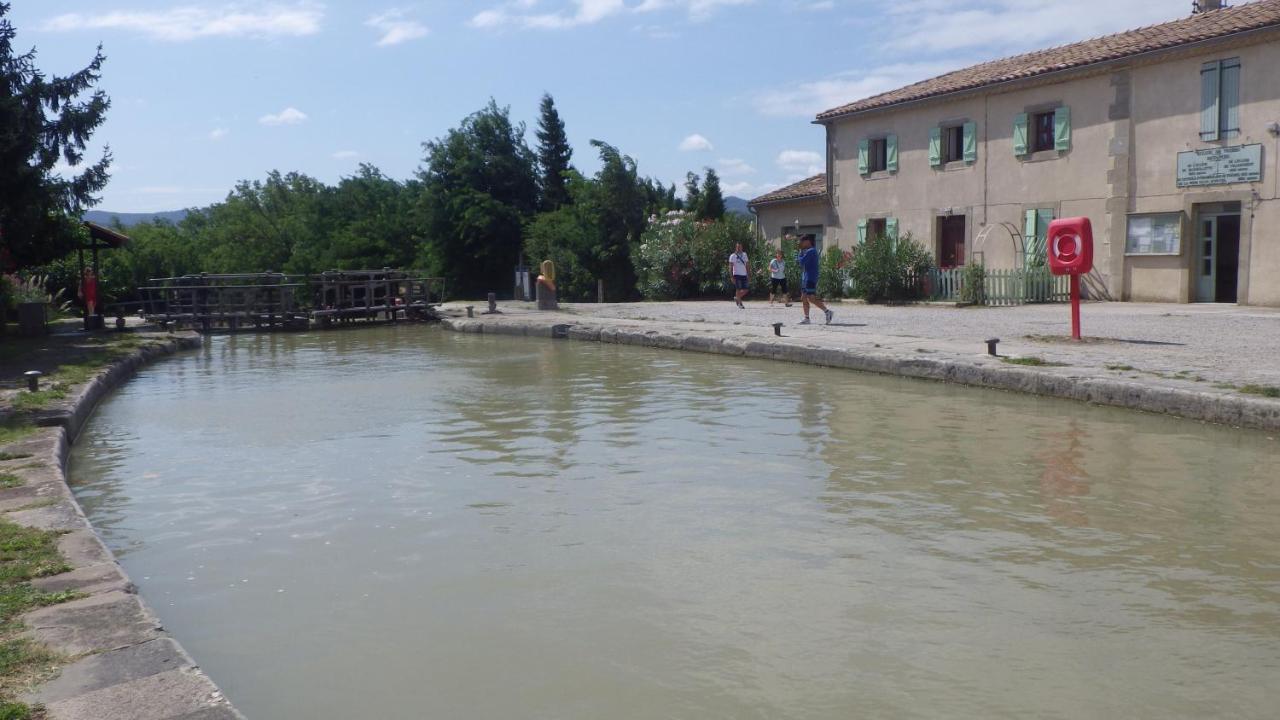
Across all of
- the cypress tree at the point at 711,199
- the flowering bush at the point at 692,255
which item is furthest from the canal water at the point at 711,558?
the cypress tree at the point at 711,199

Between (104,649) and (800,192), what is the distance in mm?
28726

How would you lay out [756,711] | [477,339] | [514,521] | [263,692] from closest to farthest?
[756,711]
[263,692]
[514,521]
[477,339]

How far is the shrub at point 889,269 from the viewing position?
24.1m

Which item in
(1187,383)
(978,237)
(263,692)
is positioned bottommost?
(263,692)

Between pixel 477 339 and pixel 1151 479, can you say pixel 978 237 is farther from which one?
pixel 1151 479

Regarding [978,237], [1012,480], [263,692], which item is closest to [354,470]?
[263,692]

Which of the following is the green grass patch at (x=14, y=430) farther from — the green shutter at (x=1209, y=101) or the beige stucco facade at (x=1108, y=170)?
the green shutter at (x=1209, y=101)

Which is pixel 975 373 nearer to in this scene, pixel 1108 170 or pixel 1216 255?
pixel 1216 255

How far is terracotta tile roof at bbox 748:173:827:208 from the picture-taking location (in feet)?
98.9

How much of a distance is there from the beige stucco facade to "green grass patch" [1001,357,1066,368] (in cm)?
1083

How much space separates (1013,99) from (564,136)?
25201 mm

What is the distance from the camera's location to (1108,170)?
2189 centimetres

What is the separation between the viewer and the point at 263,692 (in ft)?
12.5

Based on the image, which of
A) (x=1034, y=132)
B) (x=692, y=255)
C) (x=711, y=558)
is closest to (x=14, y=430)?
(x=711, y=558)
